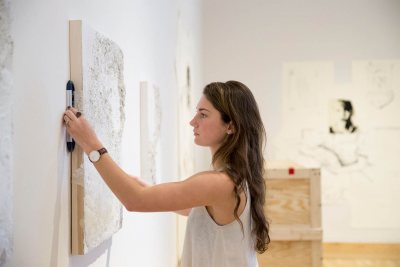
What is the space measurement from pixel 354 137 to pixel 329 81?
3.03 feet

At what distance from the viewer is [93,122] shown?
5.10 ft

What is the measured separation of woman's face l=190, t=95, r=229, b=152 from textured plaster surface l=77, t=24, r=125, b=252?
354 millimetres

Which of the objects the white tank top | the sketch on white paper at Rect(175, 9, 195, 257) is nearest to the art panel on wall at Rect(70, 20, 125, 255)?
the white tank top

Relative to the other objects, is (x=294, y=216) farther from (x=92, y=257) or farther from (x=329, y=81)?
(x=329, y=81)

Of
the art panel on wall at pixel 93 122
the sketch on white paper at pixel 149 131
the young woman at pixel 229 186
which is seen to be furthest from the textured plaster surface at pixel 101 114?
the sketch on white paper at pixel 149 131

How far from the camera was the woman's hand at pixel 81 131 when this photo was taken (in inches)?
54.8

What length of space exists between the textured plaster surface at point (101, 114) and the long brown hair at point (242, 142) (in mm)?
402

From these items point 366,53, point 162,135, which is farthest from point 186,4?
point 366,53

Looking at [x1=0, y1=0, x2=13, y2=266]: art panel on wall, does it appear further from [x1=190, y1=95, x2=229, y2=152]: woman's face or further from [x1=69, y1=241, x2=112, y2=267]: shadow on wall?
[x1=190, y1=95, x2=229, y2=152]: woman's face

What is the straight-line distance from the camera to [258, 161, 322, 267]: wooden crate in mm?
3590

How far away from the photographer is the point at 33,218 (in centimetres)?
117

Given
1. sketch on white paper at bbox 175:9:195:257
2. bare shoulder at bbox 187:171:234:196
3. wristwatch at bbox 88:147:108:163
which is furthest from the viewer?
sketch on white paper at bbox 175:9:195:257

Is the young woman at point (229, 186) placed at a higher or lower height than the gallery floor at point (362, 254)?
higher

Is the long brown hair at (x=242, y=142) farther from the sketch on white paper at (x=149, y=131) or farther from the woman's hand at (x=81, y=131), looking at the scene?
the sketch on white paper at (x=149, y=131)
